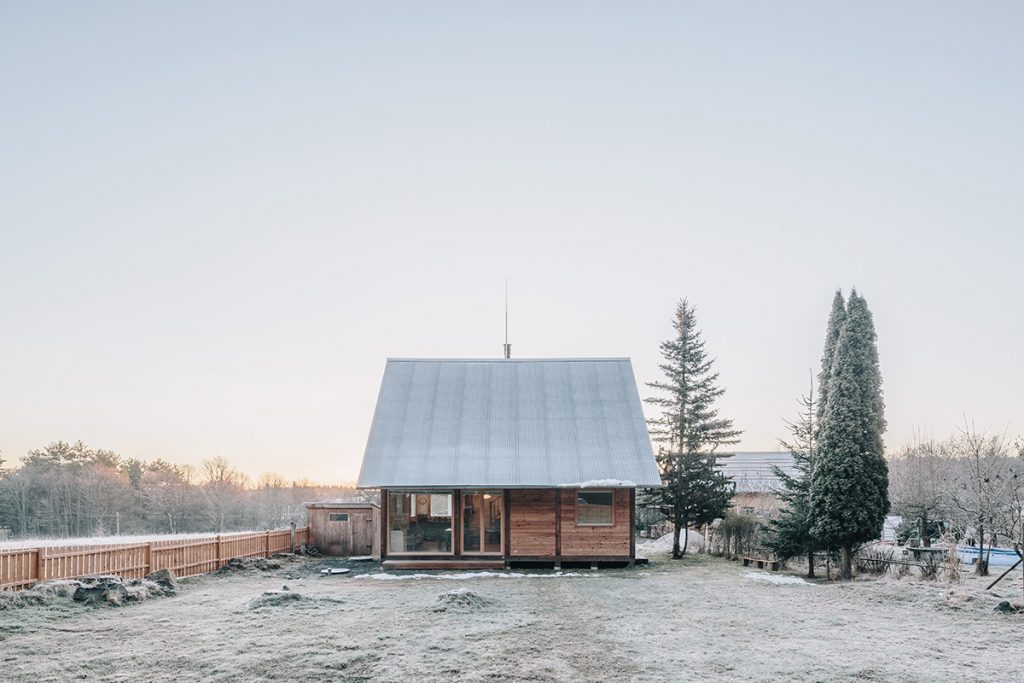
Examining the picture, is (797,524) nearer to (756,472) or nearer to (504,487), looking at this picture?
(504,487)

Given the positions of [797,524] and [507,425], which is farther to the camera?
[507,425]

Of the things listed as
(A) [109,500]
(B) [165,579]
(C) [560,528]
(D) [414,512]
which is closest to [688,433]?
(C) [560,528]

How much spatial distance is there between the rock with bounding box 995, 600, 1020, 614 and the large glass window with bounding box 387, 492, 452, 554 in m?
12.4

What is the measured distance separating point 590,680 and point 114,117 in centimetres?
1812

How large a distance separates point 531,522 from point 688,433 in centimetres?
894

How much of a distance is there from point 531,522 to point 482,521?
4.47 feet

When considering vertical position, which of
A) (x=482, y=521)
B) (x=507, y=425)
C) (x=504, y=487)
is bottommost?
(x=482, y=521)

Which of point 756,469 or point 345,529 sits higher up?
point 345,529

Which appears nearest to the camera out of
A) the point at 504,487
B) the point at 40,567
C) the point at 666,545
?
the point at 40,567

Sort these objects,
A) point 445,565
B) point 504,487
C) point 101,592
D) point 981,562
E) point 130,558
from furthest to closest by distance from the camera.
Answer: point 445,565, point 504,487, point 981,562, point 130,558, point 101,592

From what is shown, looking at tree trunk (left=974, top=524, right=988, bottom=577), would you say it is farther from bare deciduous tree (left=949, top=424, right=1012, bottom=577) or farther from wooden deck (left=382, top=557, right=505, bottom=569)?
wooden deck (left=382, top=557, right=505, bottom=569)

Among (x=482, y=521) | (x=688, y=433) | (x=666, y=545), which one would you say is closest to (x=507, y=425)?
(x=482, y=521)

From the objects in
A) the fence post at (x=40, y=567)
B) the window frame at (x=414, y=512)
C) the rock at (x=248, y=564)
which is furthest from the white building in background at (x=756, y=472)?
the fence post at (x=40, y=567)

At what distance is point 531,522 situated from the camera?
18.9 metres
